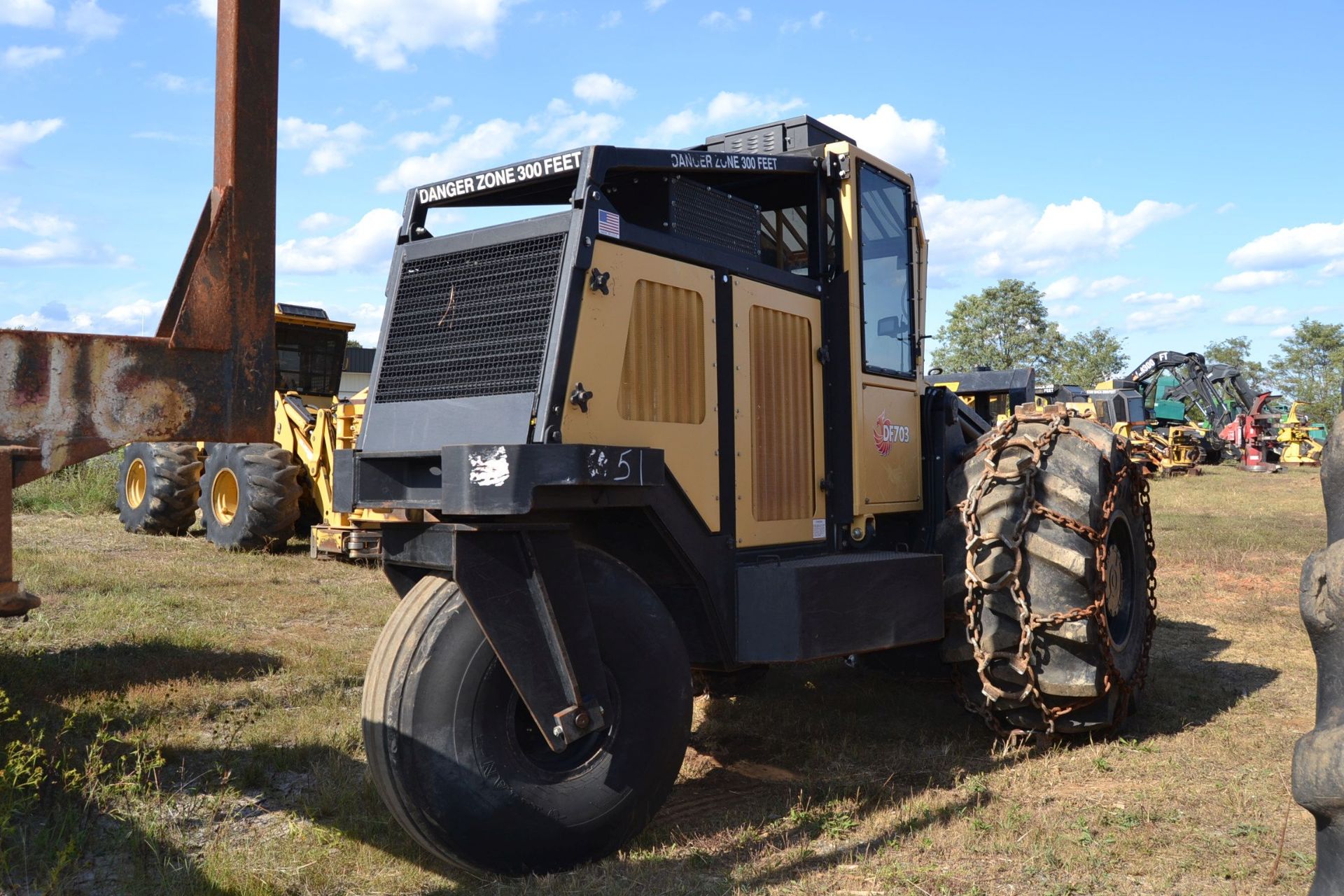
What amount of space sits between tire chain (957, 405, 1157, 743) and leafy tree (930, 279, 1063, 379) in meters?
58.8

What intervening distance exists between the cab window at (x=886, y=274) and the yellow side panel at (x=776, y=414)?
0.39m

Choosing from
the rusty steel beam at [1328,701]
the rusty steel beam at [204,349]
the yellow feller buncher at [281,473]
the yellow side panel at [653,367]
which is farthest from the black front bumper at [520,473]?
the yellow feller buncher at [281,473]

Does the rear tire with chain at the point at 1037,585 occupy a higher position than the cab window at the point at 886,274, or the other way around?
the cab window at the point at 886,274

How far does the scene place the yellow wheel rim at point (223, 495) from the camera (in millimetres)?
13469

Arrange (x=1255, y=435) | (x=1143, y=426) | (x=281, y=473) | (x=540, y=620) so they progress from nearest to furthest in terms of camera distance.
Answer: (x=540, y=620) < (x=281, y=473) < (x=1143, y=426) < (x=1255, y=435)

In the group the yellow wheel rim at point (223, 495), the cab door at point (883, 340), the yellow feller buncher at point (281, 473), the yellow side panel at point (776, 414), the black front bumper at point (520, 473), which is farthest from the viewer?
the yellow wheel rim at point (223, 495)

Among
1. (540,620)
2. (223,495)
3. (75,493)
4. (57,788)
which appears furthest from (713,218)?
(75,493)

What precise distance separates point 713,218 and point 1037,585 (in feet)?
7.55

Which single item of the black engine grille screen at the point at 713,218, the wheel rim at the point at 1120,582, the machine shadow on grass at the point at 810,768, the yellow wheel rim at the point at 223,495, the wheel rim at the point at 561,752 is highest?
the black engine grille screen at the point at 713,218

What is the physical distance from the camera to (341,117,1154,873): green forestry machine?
12.5 feet

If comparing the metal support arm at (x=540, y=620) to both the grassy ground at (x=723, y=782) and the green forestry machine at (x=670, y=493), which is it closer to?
the green forestry machine at (x=670, y=493)

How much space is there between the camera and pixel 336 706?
6.01 meters

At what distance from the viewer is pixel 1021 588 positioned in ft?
17.0

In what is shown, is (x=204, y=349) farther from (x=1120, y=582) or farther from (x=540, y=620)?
(x=1120, y=582)
